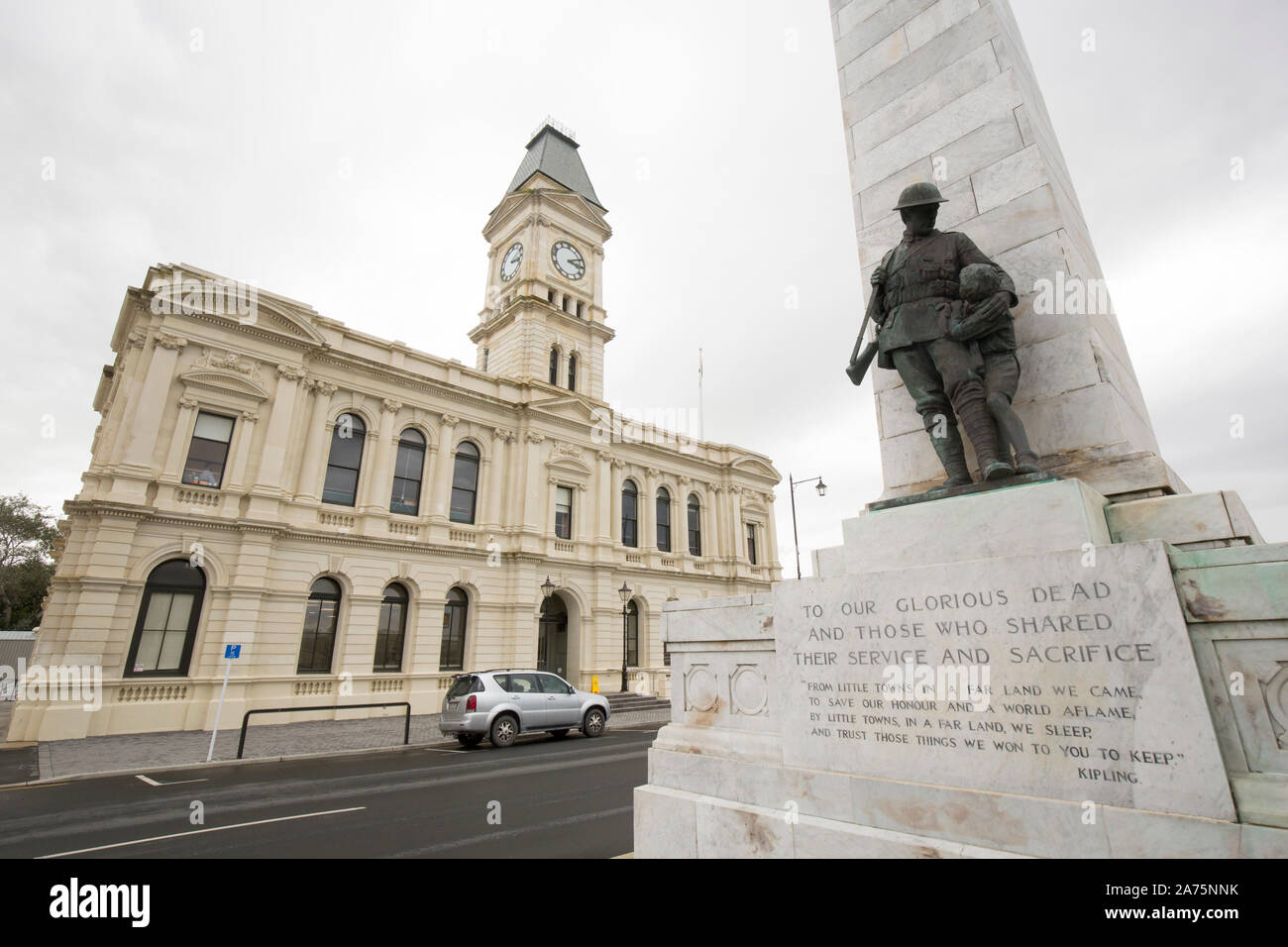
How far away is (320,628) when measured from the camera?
19062mm

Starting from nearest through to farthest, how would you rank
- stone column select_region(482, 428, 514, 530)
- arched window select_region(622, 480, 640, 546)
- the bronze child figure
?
the bronze child figure, stone column select_region(482, 428, 514, 530), arched window select_region(622, 480, 640, 546)

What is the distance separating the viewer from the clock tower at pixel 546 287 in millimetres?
28391

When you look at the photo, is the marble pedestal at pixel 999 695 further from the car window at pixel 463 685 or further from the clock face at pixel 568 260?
the clock face at pixel 568 260

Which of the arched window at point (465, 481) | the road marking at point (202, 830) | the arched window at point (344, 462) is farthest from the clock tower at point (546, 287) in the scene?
the road marking at point (202, 830)

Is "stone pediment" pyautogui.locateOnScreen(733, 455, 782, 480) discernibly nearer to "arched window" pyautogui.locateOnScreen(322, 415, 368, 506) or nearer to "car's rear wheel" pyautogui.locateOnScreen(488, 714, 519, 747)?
"arched window" pyautogui.locateOnScreen(322, 415, 368, 506)

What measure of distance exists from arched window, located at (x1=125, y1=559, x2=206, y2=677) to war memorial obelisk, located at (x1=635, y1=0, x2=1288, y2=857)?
18.6 meters

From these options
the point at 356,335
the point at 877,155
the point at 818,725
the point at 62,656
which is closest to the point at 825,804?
the point at 818,725

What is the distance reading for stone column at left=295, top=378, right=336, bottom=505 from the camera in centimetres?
1959

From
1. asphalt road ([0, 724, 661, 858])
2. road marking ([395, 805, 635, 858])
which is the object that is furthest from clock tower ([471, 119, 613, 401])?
road marking ([395, 805, 635, 858])

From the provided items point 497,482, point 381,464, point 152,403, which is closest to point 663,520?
point 497,482

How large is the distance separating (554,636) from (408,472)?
31.8ft

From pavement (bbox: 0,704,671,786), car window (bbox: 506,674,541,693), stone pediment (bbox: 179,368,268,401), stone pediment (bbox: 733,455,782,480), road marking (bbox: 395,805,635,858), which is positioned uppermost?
stone pediment (bbox: 733,455,782,480)
